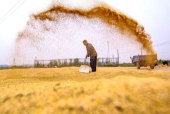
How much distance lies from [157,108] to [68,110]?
0.88 m

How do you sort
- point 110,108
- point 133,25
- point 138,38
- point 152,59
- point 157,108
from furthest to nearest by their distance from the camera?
1. point 152,59
2. point 138,38
3. point 133,25
4. point 110,108
5. point 157,108

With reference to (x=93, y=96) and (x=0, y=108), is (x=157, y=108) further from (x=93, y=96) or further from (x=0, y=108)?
(x=0, y=108)

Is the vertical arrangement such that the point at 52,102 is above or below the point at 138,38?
below

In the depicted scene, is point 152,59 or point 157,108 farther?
point 152,59

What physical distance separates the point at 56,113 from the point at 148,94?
Answer: 1.01m

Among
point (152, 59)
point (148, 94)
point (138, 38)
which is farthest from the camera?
point (152, 59)

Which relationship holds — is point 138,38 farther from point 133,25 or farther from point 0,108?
point 0,108

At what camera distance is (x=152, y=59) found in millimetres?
12961

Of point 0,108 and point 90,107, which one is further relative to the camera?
point 0,108

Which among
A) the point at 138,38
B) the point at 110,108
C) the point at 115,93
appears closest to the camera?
the point at 110,108

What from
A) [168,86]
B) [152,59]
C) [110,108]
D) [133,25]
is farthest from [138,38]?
[110,108]

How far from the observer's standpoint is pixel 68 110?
1609 millimetres

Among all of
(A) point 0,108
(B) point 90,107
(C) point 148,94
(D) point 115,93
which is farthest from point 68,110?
(A) point 0,108

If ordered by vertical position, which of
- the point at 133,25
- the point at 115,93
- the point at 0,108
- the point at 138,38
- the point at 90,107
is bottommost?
the point at 0,108
